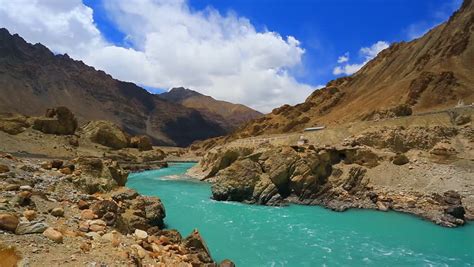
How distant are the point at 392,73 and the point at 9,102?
187724 millimetres

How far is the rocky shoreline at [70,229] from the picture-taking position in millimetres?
8867

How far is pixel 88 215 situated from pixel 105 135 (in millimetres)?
81399

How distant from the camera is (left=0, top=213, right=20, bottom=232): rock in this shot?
9203 millimetres

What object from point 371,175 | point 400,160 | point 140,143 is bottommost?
point 371,175

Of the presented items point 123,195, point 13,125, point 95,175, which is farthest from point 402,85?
point 13,125

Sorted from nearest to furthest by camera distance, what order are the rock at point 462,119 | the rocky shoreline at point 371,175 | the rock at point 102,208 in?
the rock at point 102,208
the rocky shoreline at point 371,175
the rock at point 462,119

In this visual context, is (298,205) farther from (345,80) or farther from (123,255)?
(345,80)

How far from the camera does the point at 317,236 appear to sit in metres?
24.6

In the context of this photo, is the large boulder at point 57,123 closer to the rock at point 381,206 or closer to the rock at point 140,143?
the rock at point 140,143

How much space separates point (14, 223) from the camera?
9398mm

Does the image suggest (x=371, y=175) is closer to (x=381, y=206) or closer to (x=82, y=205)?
(x=381, y=206)

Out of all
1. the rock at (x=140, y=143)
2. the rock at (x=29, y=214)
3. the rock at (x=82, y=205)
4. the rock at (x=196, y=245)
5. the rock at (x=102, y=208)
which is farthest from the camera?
the rock at (x=140, y=143)

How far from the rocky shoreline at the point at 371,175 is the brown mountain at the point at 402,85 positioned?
1917 cm

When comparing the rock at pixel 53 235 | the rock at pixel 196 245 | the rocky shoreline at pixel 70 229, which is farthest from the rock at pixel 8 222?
the rock at pixel 196 245
